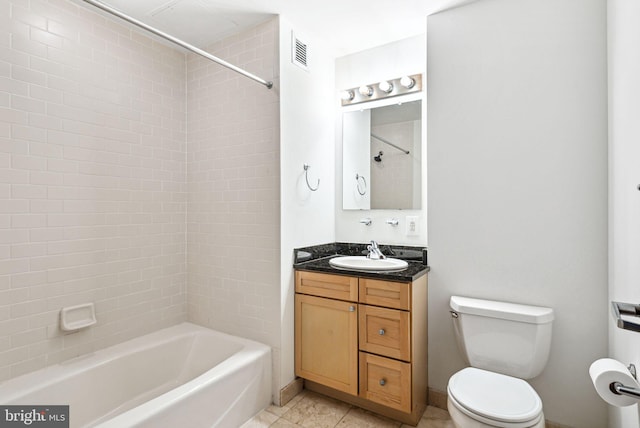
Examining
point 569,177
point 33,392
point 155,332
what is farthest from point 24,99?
point 569,177

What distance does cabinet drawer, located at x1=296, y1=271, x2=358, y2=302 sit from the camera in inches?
83.7

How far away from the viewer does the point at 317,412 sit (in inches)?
85.1

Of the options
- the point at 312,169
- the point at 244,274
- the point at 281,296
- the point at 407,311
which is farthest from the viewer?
the point at 312,169

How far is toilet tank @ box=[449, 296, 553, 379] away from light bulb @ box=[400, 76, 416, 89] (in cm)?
155

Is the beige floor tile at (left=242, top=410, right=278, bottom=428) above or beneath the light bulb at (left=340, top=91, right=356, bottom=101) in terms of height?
beneath

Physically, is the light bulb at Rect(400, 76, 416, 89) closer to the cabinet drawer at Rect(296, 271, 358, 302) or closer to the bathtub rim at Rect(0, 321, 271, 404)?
the cabinet drawer at Rect(296, 271, 358, 302)

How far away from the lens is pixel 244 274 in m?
2.43

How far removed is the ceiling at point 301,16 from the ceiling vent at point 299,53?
0.07 m

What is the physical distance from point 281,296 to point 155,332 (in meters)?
1.05

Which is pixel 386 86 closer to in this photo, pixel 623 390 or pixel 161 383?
pixel 623 390

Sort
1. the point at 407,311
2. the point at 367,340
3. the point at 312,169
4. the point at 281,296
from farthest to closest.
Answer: the point at 312,169
the point at 281,296
the point at 367,340
the point at 407,311

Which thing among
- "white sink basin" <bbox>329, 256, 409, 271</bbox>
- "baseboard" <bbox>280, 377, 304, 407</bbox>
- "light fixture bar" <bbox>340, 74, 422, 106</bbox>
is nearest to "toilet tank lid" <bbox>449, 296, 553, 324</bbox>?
"white sink basin" <bbox>329, 256, 409, 271</bbox>

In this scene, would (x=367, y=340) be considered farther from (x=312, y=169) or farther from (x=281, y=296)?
(x=312, y=169)

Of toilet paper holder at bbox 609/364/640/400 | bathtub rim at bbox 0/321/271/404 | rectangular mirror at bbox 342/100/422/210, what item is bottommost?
bathtub rim at bbox 0/321/271/404
